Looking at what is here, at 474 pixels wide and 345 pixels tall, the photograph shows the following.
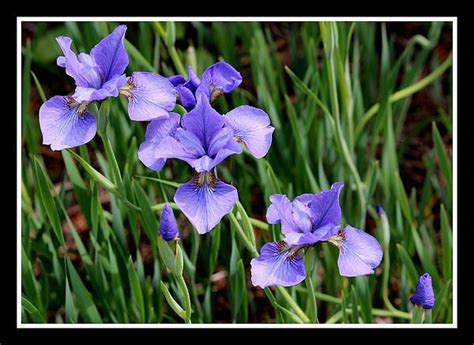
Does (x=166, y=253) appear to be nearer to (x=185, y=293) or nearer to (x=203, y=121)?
(x=185, y=293)

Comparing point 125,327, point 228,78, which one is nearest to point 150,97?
point 228,78

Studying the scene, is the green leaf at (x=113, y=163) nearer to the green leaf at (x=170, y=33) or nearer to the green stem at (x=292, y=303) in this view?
the green stem at (x=292, y=303)

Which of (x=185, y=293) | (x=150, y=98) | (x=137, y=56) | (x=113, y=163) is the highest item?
(x=137, y=56)

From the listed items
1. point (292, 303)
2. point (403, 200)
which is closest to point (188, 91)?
point (292, 303)

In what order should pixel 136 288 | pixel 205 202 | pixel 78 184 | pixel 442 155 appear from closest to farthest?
pixel 205 202
pixel 136 288
pixel 78 184
pixel 442 155

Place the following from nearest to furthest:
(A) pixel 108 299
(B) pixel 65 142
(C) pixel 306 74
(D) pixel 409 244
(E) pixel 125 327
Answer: (B) pixel 65 142, (E) pixel 125 327, (A) pixel 108 299, (D) pixel 409 244, (C) pixel 306 74

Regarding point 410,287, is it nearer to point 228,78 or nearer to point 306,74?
point 306,74
